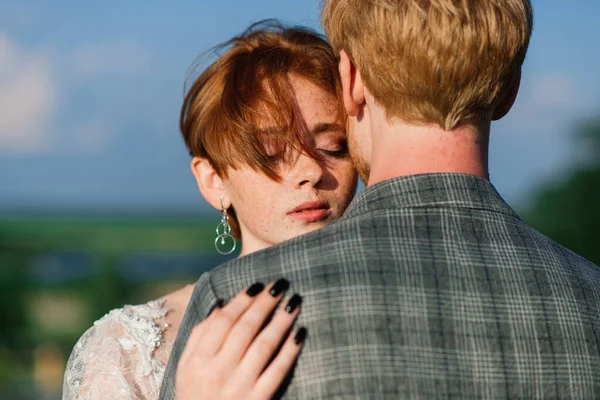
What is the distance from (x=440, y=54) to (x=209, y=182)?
160 cm

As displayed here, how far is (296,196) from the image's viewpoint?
291 centimetres

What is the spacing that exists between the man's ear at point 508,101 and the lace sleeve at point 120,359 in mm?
1563

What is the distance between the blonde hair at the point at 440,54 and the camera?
175cm

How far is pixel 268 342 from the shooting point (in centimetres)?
169

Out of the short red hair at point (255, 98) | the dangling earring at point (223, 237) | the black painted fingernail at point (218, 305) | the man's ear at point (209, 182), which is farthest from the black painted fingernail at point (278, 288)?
the dangling earring at point (223, 237)

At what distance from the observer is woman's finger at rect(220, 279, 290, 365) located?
169cm

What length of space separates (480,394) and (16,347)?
7824 millimetres

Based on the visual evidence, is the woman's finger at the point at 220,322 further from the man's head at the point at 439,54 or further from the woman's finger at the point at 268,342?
the man's head at the point at 439,54

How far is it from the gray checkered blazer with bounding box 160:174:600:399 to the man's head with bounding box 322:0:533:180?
15 cm

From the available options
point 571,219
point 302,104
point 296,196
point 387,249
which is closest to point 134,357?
point 296,196

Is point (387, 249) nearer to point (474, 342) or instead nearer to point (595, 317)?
point (474, 342)

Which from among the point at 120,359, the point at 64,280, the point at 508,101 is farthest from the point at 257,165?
the point at 64,280

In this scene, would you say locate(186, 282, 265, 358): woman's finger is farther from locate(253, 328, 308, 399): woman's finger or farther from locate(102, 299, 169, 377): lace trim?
locate(102, 299, 169, 377): lace trim

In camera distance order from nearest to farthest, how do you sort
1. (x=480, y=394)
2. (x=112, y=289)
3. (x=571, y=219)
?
(x=480, y=394), (x=112, y=289), (x=571, y=219)
